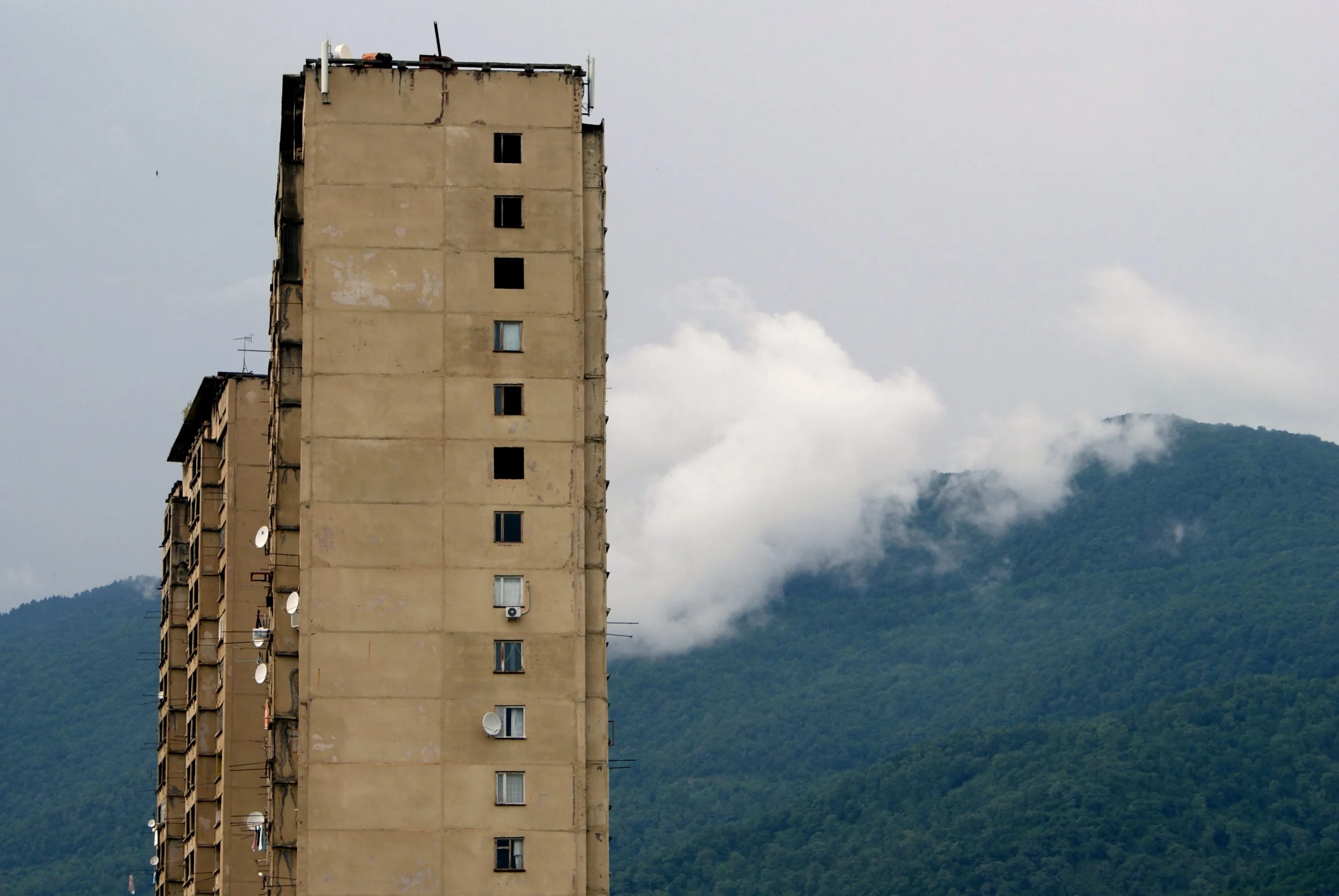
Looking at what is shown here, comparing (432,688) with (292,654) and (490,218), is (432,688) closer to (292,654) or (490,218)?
(292,654)

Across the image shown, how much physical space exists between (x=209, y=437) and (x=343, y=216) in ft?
143

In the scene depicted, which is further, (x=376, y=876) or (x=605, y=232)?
(x=605, y=232)

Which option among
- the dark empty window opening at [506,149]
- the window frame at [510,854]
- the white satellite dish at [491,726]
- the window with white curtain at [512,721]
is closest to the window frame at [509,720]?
the window with white curtain at [512,721]

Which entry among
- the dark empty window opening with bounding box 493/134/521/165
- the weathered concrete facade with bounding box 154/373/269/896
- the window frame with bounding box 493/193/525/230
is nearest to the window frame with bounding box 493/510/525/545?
the window frame with bounding box 493/193/525/230

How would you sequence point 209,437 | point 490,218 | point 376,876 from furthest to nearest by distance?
point 209,437, point 490,218, point 376,876

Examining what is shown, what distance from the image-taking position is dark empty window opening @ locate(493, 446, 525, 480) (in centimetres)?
8975

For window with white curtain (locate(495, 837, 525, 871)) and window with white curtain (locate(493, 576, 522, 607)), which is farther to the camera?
window with white curtain (locate(493, 576, 522, 607))

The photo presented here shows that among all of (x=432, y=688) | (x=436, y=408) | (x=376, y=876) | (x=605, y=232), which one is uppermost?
(x=605, y=232)

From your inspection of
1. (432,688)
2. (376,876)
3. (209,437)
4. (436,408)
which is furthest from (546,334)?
(209,437)

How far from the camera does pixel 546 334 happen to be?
9075 centimetres

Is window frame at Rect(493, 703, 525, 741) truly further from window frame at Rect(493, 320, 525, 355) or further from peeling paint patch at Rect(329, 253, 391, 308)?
peeling paint patch at Rect(329, 253, 391, 308)

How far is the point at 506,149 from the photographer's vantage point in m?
92.4

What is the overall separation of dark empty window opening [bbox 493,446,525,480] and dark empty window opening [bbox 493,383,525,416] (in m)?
1.35

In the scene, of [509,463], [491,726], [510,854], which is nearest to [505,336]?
[509,463]
